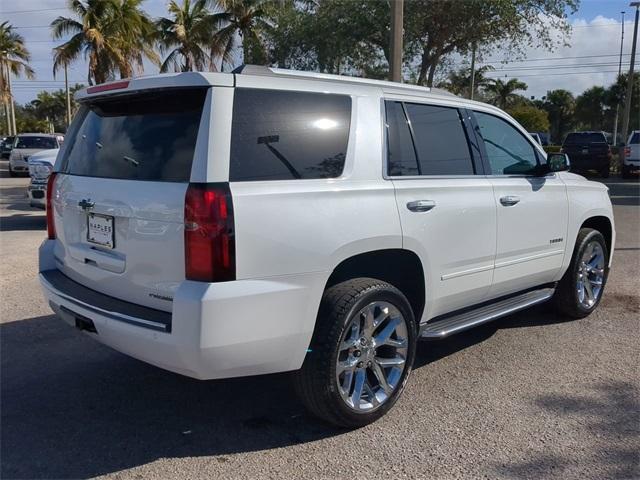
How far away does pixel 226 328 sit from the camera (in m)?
2.84

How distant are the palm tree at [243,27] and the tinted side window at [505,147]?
14940 mm

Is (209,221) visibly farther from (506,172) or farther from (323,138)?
(506,172)

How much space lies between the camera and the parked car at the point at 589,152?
2198 cm

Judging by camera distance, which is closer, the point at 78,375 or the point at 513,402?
the point at 513,402

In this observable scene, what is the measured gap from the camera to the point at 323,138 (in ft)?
11.0

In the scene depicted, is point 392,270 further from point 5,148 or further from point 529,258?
point 5,148

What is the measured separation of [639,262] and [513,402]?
5322mm

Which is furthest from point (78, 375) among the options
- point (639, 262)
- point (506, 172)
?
point (639, 262)

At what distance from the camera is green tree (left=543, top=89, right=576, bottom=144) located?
220 ft

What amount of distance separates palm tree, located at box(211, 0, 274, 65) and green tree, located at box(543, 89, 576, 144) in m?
54.2

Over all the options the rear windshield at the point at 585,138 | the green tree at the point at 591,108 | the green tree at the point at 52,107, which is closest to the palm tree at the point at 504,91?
the green tree at the point at 591,108

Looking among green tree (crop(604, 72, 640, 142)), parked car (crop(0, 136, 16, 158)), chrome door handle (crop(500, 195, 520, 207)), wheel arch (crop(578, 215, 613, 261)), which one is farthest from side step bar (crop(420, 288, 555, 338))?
A: green tree (crop(604, 72, 640, 142))

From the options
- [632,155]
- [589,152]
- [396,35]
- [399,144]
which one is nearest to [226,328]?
[399,144]

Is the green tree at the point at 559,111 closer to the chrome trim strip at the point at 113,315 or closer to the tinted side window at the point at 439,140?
the tinted side window at the point at 439,140
